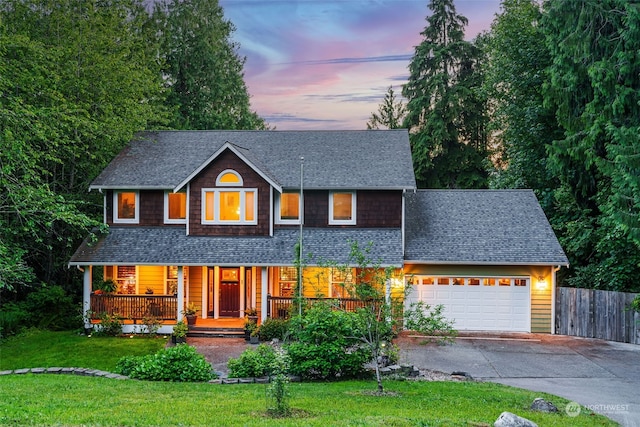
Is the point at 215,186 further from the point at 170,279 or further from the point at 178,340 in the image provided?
the point at 178,340

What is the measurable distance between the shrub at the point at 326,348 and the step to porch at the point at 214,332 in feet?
21.3

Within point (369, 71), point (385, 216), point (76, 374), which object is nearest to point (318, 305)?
point (76, 374)

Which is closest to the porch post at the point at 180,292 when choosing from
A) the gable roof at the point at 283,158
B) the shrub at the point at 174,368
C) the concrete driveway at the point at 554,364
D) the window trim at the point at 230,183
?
the gable roof at the point at 283,158

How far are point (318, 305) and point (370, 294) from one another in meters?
1.49

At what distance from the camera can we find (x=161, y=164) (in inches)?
906

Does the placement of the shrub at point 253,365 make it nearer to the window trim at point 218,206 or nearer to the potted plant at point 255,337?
the potted plant at point 255,337

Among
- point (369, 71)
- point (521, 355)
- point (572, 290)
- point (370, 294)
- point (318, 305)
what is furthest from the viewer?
point (369, 71)

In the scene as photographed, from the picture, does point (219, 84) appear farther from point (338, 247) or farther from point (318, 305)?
point (318, 305)

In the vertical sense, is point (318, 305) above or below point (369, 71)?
below

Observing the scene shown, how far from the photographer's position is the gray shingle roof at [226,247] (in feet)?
65.9

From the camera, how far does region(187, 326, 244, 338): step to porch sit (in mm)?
19656

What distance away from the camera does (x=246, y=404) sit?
32.8 feet

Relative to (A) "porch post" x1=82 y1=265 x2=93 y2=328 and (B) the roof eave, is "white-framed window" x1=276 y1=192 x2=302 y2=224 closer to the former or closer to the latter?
(B) the roof eave

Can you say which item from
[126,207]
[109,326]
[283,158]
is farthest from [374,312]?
[126,207]
